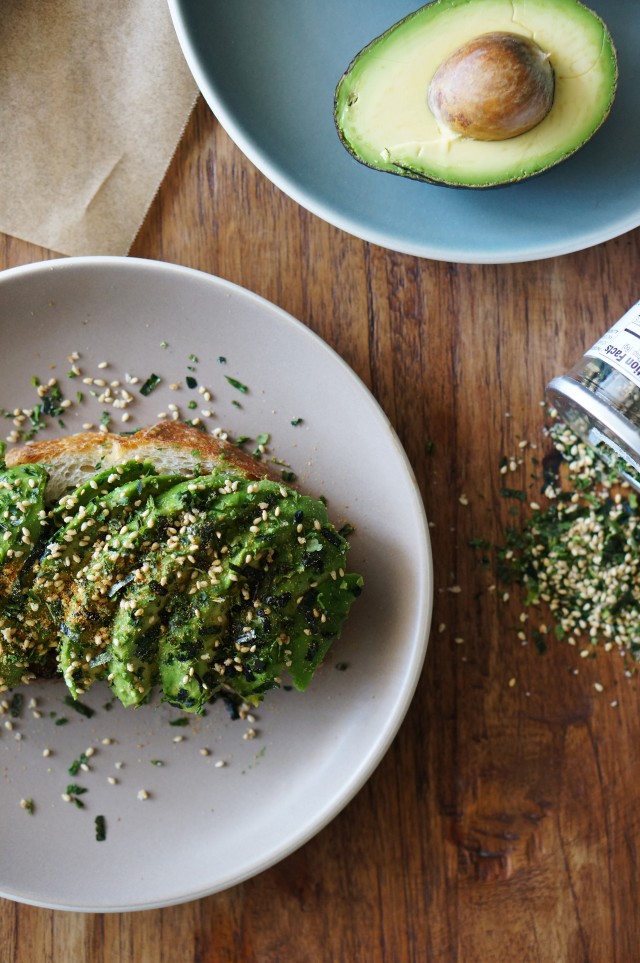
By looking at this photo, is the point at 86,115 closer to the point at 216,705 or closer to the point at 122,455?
the point at 122,455

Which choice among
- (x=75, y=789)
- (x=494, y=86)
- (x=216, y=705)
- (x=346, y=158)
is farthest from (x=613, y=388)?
(x=75, y=789)

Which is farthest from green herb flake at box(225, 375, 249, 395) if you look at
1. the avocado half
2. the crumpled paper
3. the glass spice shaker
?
the glass spice shaker

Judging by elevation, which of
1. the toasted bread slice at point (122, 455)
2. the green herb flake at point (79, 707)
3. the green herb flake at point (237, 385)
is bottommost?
the green herb flake at point (79, 707)

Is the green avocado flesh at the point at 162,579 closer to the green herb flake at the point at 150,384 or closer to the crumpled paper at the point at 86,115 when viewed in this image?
the green herb flake at the point at 150,384

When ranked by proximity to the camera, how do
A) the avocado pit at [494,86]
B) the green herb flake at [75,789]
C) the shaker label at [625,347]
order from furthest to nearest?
the green herb flake at [75,789]
the shaker label at [625,347]
the avocado pit at [494,86]

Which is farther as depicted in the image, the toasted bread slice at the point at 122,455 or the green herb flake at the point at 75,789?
the green herb flake at the point at 75,789

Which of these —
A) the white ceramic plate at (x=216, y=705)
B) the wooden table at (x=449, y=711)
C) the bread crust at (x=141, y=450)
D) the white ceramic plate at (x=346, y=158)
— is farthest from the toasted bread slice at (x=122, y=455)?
the white ceramic plate at (x=346, y=158)
